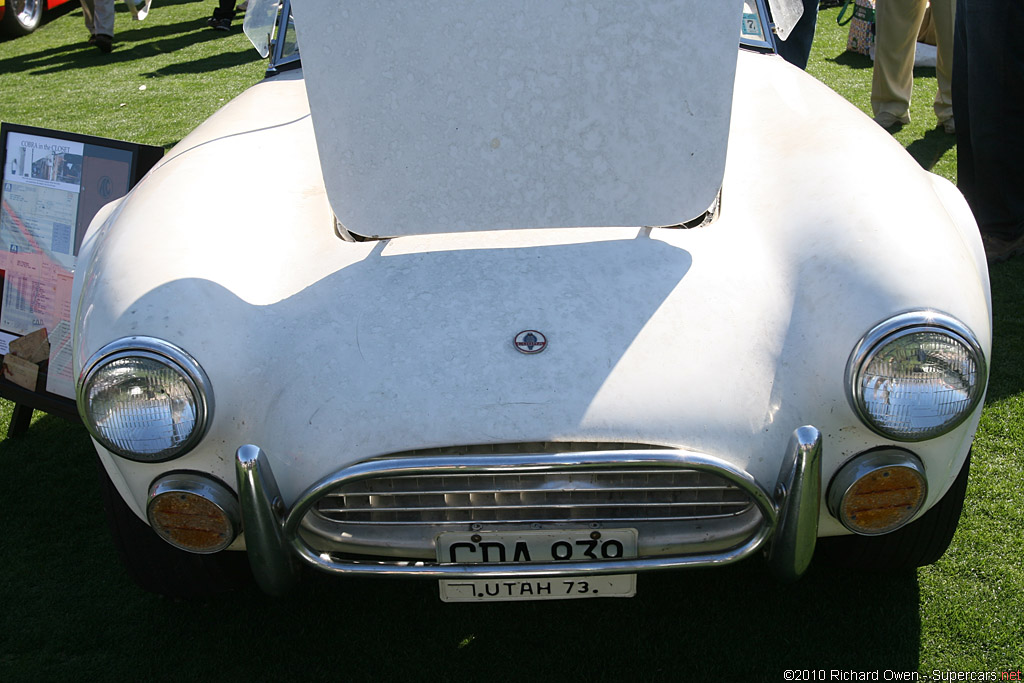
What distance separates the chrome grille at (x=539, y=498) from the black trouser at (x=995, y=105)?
2.87 meters

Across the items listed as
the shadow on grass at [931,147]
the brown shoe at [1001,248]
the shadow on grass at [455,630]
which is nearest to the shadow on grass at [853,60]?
the shadow on grass at [931,147]

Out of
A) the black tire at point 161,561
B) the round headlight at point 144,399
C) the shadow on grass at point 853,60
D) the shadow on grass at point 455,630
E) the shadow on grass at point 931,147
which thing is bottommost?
the shadow on grass at point 853,60

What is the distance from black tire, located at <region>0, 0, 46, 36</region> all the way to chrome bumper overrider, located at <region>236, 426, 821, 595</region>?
958 cm

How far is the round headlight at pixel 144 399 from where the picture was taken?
1.75 m

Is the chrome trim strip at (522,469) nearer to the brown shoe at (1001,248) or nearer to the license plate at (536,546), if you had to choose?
→ the license plate at (536,546)

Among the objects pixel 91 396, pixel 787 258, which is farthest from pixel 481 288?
pixel 91 396

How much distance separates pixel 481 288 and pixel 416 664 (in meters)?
0.90

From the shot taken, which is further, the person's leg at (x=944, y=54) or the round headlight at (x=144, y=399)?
the person's leg at (x=944, y=54)

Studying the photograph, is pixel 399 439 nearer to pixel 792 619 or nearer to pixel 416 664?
pixel 416 664

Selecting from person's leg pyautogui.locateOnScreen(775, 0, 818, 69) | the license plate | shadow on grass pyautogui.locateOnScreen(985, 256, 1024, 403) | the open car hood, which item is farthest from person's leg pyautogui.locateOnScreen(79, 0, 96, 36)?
the license plate

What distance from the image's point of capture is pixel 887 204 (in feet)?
6.63

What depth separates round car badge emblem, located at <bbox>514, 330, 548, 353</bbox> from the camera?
1824mm

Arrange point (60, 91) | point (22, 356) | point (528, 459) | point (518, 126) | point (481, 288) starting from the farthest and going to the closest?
point (60, 91) → point (22, 356) → point (518, 126) → point (481, 288) → point (528, 459)

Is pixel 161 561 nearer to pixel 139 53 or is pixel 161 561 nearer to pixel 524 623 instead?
pixel 524 623
